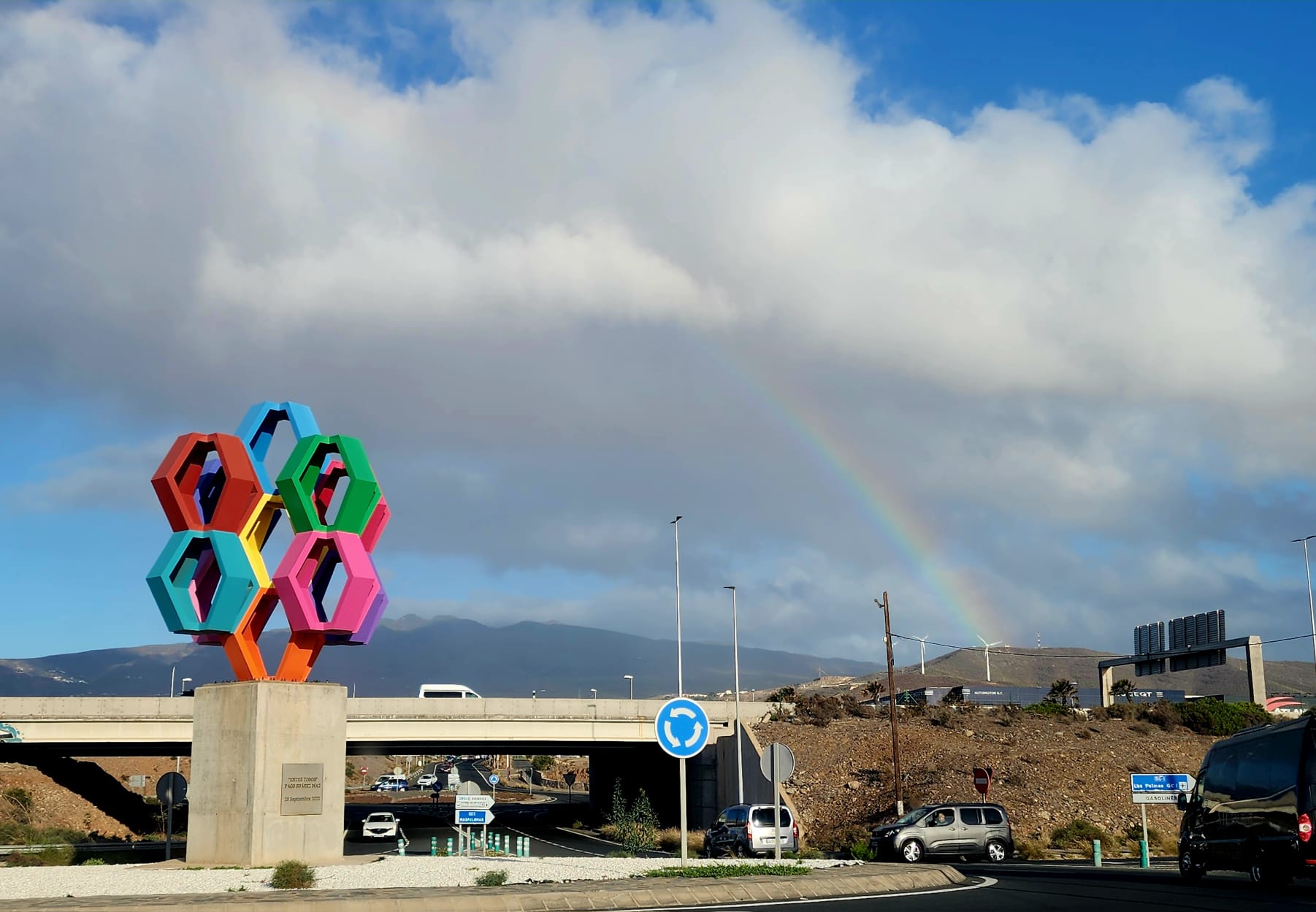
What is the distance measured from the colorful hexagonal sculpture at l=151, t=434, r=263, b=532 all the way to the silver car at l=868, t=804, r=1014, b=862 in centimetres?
2105

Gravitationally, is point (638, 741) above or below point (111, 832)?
above

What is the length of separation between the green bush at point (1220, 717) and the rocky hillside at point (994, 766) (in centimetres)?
200

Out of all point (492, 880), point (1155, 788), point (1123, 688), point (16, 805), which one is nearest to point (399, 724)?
point (16, 805)

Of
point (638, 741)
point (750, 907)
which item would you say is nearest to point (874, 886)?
point (750, 907)

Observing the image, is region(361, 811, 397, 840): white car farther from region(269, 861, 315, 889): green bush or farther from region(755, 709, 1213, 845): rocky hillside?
region(269, 861, 315, 889): green bush

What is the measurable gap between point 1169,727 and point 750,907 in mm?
62640

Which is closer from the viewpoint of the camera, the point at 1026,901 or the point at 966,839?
the point at 1026,901

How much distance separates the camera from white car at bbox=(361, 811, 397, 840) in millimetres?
53031

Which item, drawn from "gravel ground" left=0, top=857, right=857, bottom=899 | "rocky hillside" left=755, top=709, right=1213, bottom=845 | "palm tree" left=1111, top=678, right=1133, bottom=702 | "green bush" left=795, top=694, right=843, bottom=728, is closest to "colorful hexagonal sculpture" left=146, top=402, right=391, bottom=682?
"gravel ground" left=0, top=857, right=857, bottom=899

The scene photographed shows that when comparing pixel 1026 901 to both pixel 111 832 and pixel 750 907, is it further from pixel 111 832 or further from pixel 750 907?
pixel 111 832

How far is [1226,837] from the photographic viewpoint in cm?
2317

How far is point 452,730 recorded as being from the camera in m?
61.8

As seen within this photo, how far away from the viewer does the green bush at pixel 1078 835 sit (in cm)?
4584

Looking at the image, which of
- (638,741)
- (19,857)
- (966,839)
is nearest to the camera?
(19,857)
